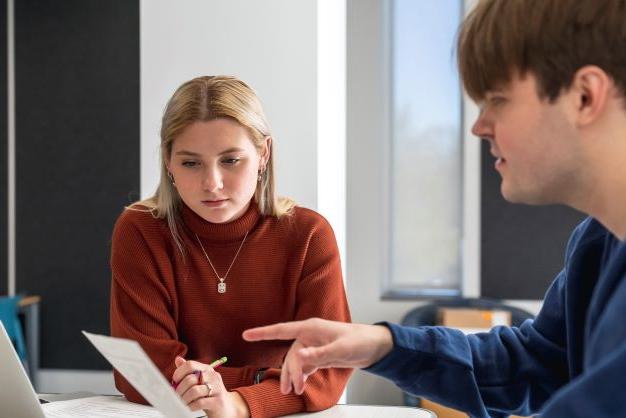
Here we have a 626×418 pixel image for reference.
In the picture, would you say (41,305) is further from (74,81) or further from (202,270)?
(202,270)

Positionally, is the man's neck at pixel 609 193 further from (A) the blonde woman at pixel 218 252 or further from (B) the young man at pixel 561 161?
(A) the blonde woman at pixel 218 252

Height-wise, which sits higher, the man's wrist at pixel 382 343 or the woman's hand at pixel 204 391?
the man's wrist at pixel 382 343

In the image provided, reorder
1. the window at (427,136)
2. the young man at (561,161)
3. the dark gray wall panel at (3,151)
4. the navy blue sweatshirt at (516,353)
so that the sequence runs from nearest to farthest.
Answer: the young man at (561,161) → the navy blue sweatshirt at (516,353) → the window at (427,136) → the dark gray wall panel at (3,151)

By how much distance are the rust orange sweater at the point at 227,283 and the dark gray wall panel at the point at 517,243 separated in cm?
278

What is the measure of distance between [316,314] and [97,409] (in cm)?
53

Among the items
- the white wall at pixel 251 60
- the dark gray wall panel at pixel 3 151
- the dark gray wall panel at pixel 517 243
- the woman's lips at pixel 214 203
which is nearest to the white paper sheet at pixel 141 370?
the woman's lips at pixel 214 203

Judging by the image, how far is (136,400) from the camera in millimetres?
1646

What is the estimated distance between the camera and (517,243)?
14.9ft

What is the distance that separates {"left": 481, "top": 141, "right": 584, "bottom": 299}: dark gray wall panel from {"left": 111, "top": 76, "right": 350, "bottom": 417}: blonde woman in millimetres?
2781

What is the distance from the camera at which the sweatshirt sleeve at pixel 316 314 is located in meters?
1.56

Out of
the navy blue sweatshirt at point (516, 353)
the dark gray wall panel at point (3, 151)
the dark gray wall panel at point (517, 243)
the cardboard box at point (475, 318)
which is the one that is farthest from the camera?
the dark gray wall panel at point (3, 151)

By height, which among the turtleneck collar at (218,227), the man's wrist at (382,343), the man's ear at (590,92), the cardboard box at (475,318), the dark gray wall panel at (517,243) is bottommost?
the cardboard box at (475,318)

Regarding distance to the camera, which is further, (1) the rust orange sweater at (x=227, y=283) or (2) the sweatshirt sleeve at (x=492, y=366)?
(1) the rust orange sweater at (x=227, y=283)

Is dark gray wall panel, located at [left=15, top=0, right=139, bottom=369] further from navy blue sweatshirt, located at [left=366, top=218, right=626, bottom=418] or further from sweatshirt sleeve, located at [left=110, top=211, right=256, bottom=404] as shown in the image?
navy blue sweatshirt, located at [left=366, top=218, right=626, bottom=418]
